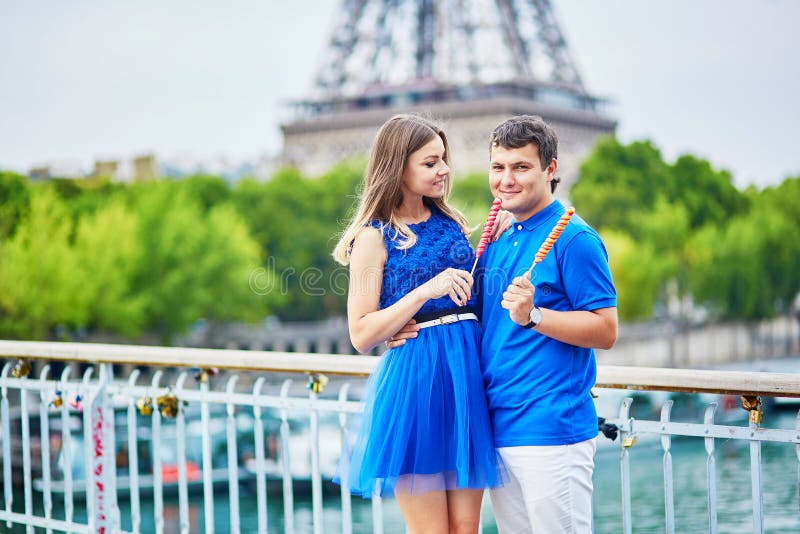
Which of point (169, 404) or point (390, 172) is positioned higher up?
point (390, 172)

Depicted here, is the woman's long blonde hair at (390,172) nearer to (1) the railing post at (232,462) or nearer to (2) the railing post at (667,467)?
(2) the railing post at (667,467)

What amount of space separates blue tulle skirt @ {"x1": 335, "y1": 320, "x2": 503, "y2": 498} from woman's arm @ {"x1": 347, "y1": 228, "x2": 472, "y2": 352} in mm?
113

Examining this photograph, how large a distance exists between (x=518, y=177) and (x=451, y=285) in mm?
356

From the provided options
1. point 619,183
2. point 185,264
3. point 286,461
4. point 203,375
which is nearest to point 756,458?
point 286,461

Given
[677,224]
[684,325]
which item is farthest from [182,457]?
[684,325]

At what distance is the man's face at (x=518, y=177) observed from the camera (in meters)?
3.14

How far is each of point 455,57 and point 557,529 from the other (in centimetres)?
4983

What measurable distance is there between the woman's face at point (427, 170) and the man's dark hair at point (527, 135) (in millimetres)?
186

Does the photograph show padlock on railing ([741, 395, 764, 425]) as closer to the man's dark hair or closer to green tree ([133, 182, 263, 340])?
the man's dark hair

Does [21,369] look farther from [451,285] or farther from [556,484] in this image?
[556,484]

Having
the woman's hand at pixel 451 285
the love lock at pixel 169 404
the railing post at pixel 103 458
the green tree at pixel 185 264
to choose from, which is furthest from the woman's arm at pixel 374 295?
the green tree at pixel 185 264

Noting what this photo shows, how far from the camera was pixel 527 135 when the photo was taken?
3.12 meters

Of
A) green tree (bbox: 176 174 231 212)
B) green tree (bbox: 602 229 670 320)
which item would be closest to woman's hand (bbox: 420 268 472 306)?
green tree (bbox: 602 229 670 320)

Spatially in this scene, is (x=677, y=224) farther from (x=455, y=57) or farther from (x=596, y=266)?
(x=596, y=266)
